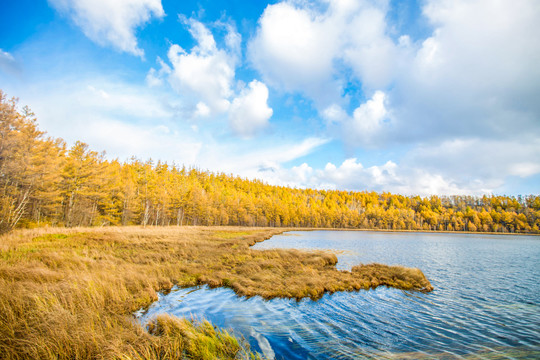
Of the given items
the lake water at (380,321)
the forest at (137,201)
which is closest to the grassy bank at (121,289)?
the lake water at (380,321)

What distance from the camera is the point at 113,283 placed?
1072 centimetres

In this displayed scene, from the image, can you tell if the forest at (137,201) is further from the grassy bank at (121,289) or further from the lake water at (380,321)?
the lake water at (380,321)

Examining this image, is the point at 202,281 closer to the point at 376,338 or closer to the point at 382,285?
the point at 376,338

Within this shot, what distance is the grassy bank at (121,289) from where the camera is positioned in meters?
5.67

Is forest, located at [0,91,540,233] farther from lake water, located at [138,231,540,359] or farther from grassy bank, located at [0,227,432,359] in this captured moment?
lake water, located at [138,231,540,359]

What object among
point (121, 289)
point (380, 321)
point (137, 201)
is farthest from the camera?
point (137, 201)

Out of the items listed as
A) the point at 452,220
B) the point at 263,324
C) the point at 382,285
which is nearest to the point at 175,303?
the point at 263,324

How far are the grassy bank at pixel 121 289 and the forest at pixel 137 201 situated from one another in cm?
988

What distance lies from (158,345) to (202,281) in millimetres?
8515

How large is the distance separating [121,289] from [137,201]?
56157 millimetres

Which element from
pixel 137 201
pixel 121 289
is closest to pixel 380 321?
pixel 121 289

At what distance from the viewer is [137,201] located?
59.2m

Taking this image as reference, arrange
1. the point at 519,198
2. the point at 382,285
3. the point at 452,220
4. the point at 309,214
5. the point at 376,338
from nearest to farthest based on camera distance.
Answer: the point at 376,338 < the point at 382,285 < the point at 309,214 < the point at 452,220 < the point at 519,198

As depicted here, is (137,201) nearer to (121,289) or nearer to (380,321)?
(121,289)
